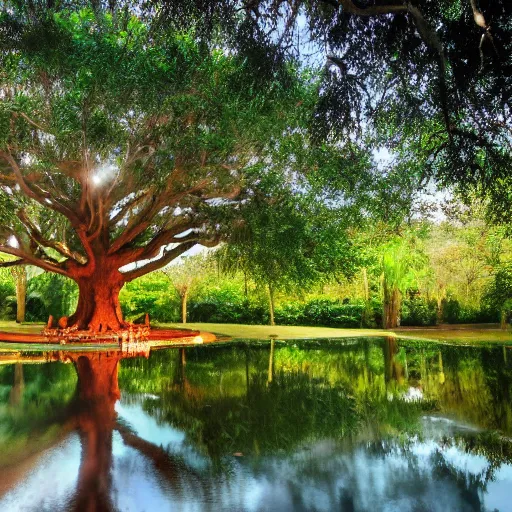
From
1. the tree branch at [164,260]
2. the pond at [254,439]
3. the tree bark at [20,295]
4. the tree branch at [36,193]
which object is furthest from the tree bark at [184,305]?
the pond at [254,439]

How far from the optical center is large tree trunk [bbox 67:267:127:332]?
1973 centimetres

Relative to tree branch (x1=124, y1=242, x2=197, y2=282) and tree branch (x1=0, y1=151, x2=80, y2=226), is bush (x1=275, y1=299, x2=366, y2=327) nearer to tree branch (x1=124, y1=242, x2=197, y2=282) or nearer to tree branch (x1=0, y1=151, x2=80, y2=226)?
tree branch (x1=124, y1=242, x2=197, y2=282)

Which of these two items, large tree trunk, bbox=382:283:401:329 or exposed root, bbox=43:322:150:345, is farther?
large tree trunk, bbox=382:283:401:329

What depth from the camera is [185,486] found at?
4355 mm

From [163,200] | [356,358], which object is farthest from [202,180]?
[356,358]

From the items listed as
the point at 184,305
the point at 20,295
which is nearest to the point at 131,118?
the point at 184,305

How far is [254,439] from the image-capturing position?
5902 millimetres

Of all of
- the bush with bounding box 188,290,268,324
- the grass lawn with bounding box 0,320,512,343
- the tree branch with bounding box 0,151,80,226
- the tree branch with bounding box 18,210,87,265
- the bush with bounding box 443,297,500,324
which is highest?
the tree branch with bounding box 0,151,80,226

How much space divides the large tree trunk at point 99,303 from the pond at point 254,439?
25.9ft

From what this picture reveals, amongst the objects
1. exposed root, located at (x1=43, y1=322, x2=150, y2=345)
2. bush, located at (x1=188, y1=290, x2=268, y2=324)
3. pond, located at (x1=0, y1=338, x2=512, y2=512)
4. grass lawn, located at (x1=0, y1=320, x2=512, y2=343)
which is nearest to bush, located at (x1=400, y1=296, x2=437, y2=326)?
grass lawn, located at (x1=0, y1=320, x2=512, y2=343)

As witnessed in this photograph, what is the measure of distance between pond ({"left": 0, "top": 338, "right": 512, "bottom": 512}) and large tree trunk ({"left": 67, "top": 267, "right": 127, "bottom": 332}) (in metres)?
7.88

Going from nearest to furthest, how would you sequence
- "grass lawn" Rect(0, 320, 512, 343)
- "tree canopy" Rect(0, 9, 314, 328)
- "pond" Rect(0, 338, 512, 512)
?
1. "pond" Rect(0, 338, 512, 512)
2. "tree canopy" Rect(0, 9, 314, 328)
3. "grass lawn" Rect(0, 320, 512, 343)

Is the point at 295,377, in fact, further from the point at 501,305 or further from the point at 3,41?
the point at 501,305

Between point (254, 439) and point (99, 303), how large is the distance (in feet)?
50.2
